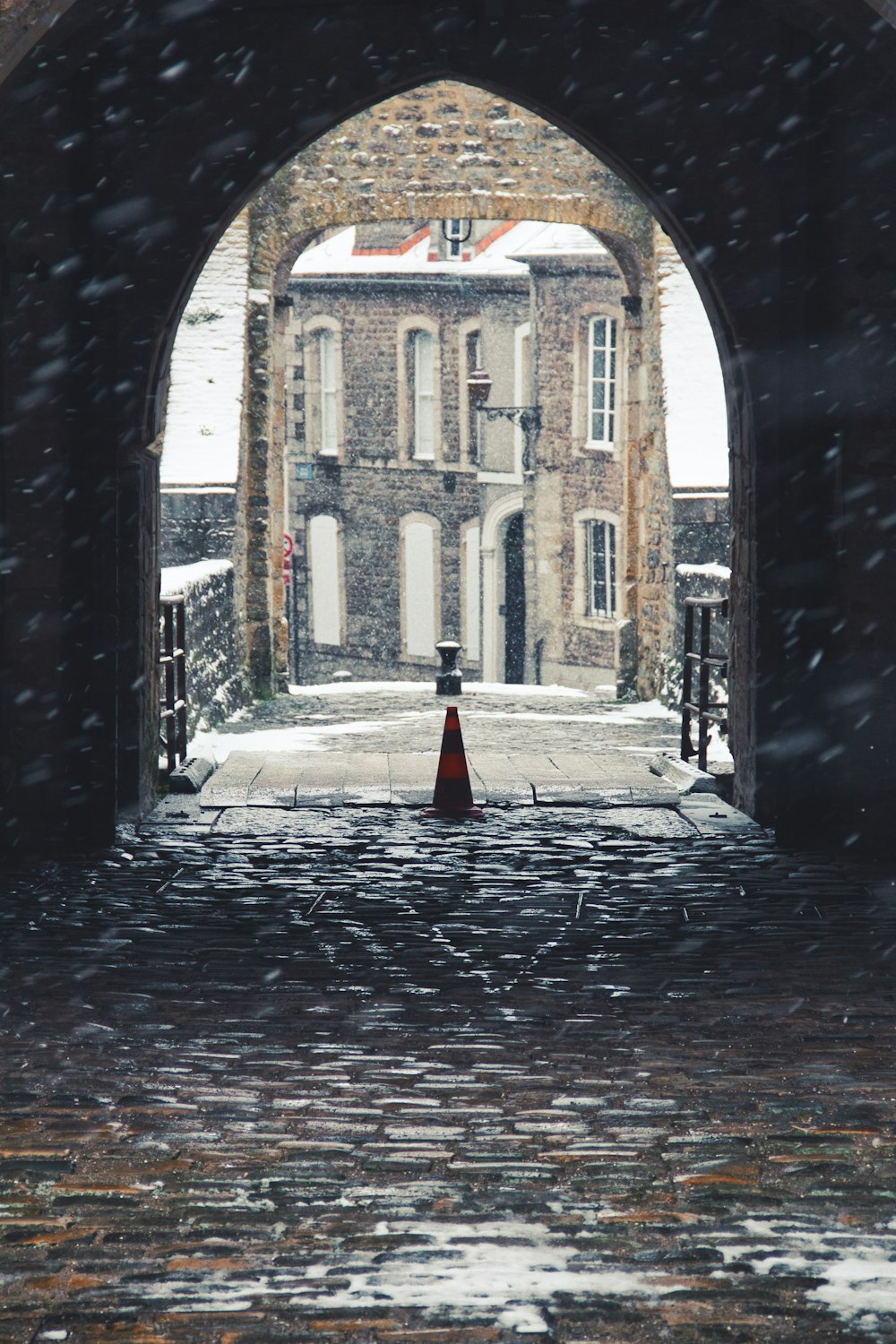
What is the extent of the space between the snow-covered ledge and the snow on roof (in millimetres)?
12782

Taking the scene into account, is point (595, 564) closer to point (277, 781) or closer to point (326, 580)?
point (326, 580)

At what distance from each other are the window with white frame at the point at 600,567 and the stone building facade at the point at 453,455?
26 mm

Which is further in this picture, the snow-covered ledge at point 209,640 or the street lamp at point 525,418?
the street lamp at point 525,418

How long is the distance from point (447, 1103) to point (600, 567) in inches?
879

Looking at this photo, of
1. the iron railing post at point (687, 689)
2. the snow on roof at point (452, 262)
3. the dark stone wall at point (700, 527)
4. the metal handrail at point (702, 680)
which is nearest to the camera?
the metal handrail at point (702, 680)

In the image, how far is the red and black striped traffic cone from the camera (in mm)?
8977

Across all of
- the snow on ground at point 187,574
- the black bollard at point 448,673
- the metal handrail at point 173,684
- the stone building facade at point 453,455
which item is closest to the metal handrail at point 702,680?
the metal handrail at point 173,684

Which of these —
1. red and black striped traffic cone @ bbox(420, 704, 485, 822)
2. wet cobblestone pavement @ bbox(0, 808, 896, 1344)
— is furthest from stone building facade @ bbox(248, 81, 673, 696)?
wet cobblestone pavement @ bbox(0, 808, 896, 1344)

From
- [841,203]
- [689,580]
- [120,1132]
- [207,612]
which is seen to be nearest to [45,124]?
[841,203]

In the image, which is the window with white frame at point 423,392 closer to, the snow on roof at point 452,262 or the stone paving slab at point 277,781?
the snow on roof at point 452,262

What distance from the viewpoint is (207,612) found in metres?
13.3

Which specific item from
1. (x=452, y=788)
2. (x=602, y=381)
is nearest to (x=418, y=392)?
(x=602, y=381)

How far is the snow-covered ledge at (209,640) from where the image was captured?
12320 mm

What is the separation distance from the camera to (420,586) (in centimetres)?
3030
